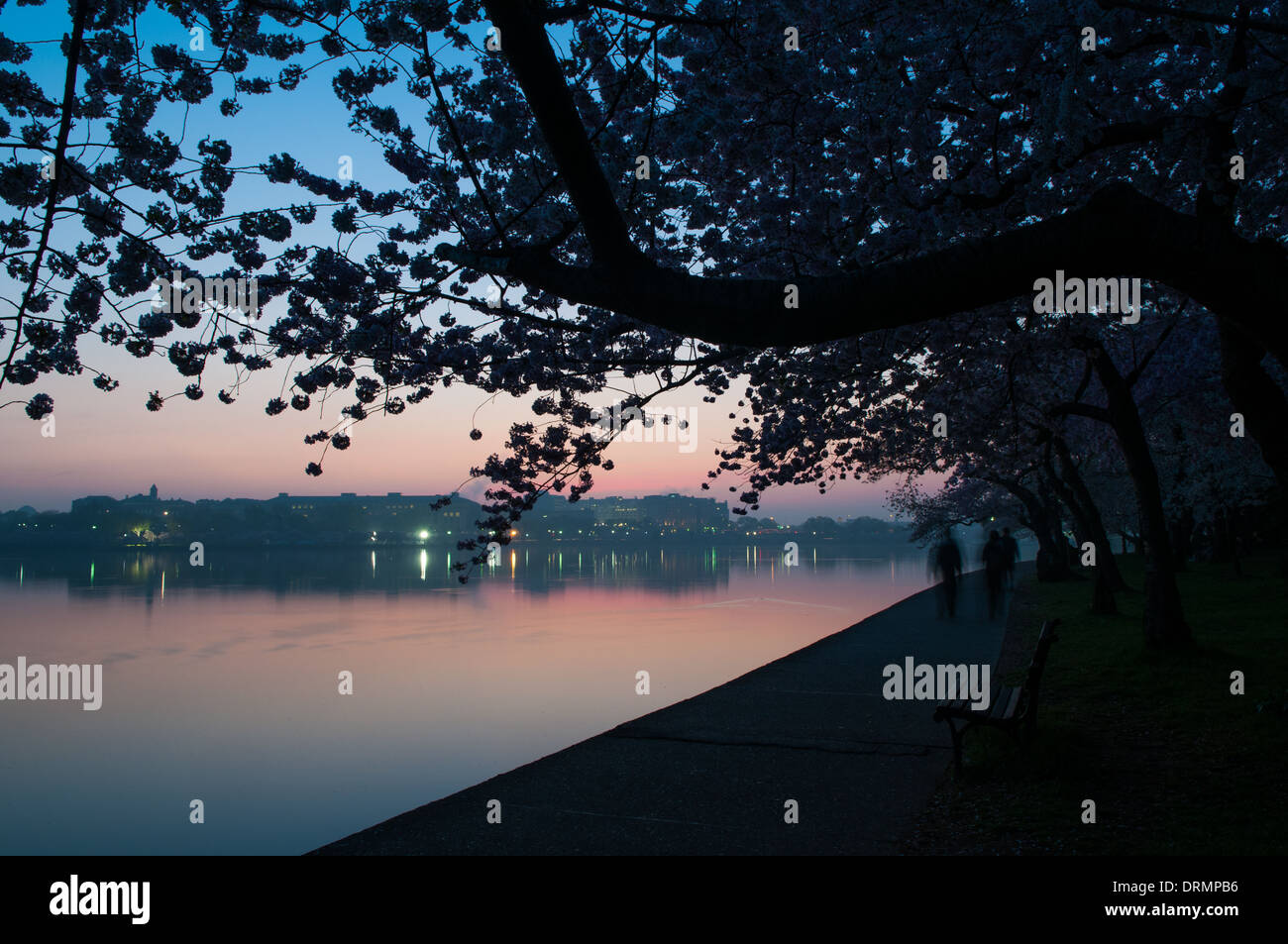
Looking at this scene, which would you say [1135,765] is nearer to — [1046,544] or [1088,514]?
[1088,514]

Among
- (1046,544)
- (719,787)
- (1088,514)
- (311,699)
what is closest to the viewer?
(719,787)

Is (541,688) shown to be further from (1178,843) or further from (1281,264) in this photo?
(1281,264)

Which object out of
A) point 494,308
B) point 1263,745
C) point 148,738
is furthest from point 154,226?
point 148,738

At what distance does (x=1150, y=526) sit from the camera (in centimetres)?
1555

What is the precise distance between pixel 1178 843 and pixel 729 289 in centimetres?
529

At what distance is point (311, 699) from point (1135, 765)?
16963 millimetres

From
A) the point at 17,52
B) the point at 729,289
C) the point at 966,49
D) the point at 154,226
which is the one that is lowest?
the point at 729,289

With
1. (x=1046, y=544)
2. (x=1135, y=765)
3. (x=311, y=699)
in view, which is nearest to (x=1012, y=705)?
(x=1135, y=765)

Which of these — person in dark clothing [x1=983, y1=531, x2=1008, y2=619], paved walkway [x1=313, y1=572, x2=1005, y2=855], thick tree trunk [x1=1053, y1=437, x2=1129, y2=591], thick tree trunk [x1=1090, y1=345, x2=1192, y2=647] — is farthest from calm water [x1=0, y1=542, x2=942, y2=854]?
thick tree trunk [x1=1090, y1=345, x2=1192, y2=647]

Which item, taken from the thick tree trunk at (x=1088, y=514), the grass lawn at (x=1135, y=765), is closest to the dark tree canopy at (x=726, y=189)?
the grass lawn at (x=1135, y=765)

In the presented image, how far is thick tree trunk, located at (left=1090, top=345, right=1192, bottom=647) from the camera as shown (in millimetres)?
15117

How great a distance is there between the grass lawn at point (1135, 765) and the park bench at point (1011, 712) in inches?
6.7

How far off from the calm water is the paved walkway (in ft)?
12.2

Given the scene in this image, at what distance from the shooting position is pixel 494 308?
778cm
